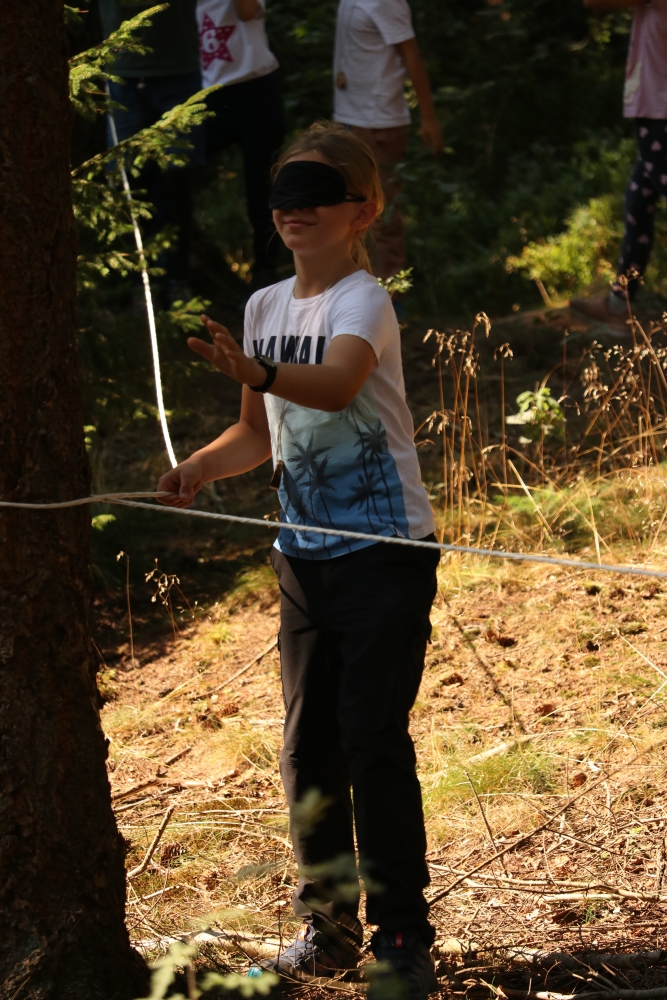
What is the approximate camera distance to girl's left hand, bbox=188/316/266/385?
1.96 metres

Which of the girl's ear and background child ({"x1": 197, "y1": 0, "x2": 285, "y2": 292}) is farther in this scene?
background child ({"x1": 197, "y1": 0, "x2": 285, "y2": 292})

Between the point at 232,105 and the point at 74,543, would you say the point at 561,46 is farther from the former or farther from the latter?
the point at 74,543

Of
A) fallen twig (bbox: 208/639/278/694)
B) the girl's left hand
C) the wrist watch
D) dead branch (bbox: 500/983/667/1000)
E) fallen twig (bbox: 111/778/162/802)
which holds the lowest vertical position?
fallen twig (bbox: 111/778/162/802)

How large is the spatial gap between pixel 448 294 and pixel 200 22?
10.4ft

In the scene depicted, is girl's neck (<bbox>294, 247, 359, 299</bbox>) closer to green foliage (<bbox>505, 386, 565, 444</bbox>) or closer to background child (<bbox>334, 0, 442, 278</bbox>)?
green foliage (<bbox>505, 386, 565, 444</bbox>)

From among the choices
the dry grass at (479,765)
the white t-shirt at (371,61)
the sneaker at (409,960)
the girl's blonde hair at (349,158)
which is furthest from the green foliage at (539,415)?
the sneaker at (409,960)

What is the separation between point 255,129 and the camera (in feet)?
20.7

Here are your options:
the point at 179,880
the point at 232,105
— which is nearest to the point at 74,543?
the point at 179,880

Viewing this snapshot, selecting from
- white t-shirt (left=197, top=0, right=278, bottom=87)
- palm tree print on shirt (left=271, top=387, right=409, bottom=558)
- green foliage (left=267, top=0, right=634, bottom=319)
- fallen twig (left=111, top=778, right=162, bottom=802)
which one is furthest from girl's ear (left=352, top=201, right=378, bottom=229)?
green foliage (left=267, top=0, right=634, bottom=319)

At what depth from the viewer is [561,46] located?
12.1 meters

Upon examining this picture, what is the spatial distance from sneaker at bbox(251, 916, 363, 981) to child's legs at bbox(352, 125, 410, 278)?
14.9ft

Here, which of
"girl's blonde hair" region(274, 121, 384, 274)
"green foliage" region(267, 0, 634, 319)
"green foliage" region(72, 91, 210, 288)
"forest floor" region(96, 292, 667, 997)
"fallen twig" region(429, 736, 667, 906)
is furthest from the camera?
→ "green foliage" region(267, 0, 634, 319)

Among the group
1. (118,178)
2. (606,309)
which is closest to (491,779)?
(118,178)

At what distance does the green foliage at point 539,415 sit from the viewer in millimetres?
5023
